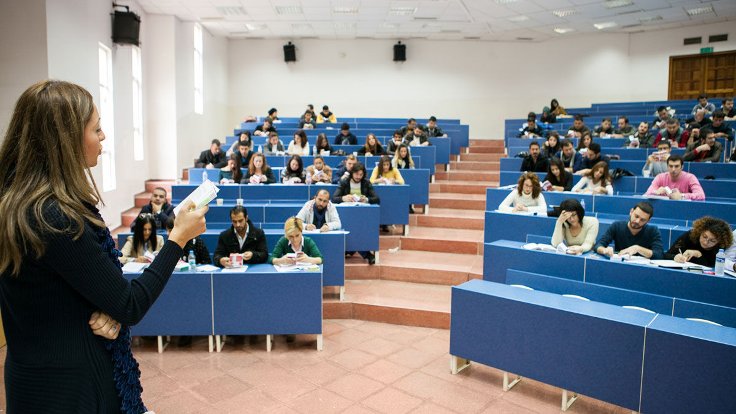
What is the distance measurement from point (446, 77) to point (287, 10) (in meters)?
6.47

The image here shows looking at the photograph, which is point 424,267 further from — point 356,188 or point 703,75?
point 703,75

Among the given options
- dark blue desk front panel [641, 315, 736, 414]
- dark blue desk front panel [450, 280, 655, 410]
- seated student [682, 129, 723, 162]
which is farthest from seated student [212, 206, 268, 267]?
seated student [682, 129, 723, 162]

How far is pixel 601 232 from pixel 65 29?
680cm

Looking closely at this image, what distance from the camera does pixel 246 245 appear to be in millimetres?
5637

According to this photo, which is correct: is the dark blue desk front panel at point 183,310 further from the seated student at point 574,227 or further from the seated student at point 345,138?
the seated student at point 345,138

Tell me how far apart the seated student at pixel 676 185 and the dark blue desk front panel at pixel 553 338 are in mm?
3277

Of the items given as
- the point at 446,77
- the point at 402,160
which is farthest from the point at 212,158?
the point at 446,77

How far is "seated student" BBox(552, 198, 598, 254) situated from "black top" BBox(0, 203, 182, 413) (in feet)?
15.8

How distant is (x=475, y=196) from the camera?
10.1 m

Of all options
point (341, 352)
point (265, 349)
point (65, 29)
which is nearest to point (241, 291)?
point (265, 349)

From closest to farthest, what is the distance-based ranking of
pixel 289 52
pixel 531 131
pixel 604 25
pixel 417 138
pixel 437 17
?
pixel 417 138 < pixel 531 131 < pixel 437 17 < pixel 604 25 < pixel 289 52

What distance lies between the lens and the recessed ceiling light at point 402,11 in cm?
1289

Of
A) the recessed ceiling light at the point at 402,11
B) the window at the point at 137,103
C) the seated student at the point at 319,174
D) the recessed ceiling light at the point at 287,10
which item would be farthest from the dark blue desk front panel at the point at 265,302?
the recessed ceiling light at the point at 402,11

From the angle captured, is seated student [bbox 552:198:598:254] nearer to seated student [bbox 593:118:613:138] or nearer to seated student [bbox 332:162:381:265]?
seated student [bbox 332:162:381:265]
